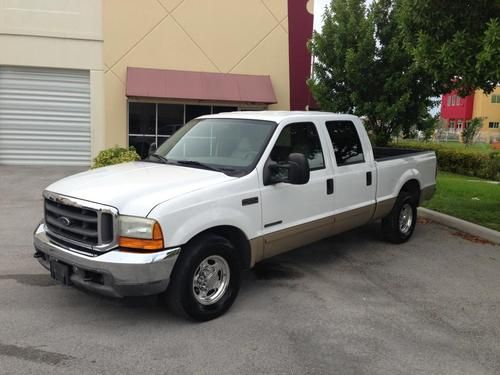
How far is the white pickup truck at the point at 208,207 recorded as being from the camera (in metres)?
3.91

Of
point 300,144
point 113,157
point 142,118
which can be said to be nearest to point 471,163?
point 142,118

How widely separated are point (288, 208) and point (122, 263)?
1.88 metres

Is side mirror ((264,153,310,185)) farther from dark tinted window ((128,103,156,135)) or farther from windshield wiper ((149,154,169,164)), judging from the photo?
dark tinted window ((128,103,156,135))

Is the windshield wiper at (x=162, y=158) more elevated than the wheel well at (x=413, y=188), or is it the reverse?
the windshield wiper at (x=162, y=158)

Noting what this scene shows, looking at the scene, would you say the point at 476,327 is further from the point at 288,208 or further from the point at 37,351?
the point at 37,351

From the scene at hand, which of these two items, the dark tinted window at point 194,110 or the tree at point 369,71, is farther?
the dark tinted window at point 194,110

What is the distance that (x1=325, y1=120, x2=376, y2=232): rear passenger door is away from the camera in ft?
18.9

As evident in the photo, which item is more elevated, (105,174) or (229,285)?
(105,174)

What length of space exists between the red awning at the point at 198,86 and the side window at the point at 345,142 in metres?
10.8

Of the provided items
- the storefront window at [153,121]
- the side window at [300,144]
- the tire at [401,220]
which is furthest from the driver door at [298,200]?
the storefront window at [153,121]

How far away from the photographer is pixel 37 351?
3760mm

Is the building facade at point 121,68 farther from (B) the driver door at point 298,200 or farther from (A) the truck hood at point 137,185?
(A) the truck hood at point 137,185

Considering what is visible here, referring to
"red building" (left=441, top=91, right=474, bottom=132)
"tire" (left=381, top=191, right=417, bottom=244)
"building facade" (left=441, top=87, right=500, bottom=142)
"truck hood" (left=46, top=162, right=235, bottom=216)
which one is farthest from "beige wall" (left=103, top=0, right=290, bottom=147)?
"red building" (left=441, top=91, right=474, bottom=132)

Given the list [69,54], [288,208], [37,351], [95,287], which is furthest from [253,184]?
[69,54]
